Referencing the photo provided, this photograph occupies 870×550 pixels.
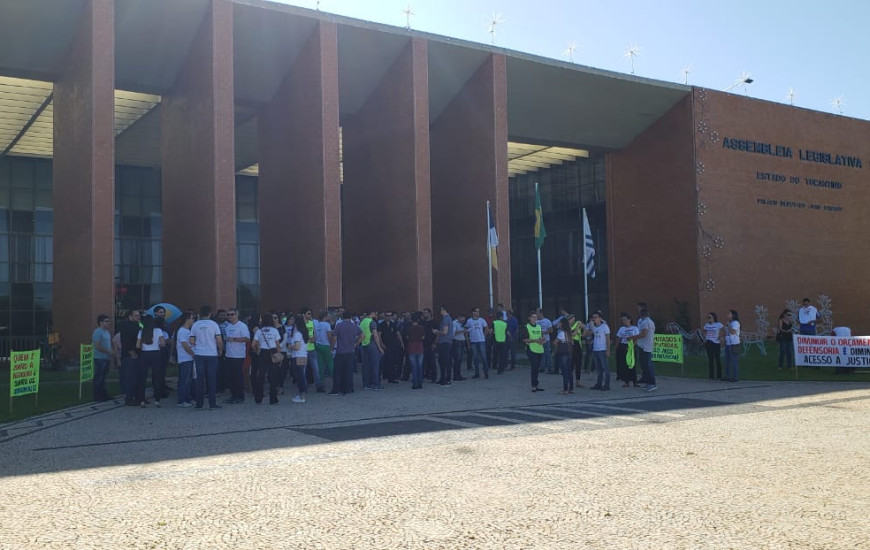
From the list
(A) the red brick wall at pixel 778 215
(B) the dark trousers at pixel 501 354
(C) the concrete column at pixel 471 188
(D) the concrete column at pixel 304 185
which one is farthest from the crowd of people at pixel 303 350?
(A) the red brick wall at pixel 778 215

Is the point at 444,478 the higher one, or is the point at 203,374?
the point at 203,374

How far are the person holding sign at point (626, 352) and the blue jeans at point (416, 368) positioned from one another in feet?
14.4

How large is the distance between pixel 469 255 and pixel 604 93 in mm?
9519

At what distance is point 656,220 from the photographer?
35.7 meters

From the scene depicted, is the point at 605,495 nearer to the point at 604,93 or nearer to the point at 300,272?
the point at 300,272

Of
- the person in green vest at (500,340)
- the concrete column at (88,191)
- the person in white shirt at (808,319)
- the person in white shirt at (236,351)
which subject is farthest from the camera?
the concrete column at (88,191)

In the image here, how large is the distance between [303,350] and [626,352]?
6.90 meters

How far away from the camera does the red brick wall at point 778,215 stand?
3381cm

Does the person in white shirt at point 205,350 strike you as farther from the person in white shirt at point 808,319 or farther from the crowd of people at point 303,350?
the person in white shirt at point 808,319

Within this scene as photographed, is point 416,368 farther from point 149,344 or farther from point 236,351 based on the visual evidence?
point 149,344

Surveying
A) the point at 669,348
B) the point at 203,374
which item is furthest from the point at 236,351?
the point at 669,348

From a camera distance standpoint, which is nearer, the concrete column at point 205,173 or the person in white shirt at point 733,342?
the person in white shirt at point 733,342

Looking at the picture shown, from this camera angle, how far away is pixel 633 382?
16.8 meters

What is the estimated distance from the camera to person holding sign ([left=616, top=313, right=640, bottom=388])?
1627cm
